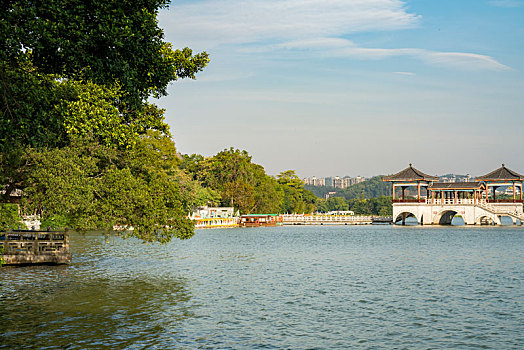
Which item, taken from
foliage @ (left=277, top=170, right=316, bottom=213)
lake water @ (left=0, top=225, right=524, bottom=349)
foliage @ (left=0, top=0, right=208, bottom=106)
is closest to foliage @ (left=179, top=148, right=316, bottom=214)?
foliage @ (left=277, top=170, right=316, bottom=213)

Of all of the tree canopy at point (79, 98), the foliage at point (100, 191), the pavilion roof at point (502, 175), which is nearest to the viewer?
the tree canopy at point (79, 98)

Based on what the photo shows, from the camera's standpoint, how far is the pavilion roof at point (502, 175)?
85.1 m

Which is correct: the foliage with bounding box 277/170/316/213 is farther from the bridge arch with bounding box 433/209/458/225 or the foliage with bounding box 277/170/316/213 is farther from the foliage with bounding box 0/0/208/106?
the foliage with bounding box 0/0/208/106

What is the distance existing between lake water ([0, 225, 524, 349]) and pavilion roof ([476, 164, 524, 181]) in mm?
51795

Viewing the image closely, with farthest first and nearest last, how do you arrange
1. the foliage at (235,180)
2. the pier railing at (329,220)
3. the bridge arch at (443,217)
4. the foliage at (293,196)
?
the foliage at (293,196)
the pier railing at (329,220)
the foliage at (235,180)
the bridge arch at (443,217)

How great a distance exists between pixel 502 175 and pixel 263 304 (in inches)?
2978

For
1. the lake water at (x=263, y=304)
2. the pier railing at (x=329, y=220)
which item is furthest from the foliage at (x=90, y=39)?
the pier railing at (x=329, y=220)

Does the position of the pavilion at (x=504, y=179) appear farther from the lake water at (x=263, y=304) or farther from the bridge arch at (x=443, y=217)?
the lake water at (x=263, y=304)

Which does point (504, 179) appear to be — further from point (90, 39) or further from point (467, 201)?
point (90, 39)

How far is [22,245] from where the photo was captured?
1206 inches

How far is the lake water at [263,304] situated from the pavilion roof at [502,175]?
170 feet

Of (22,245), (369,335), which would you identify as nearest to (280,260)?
(22,245)

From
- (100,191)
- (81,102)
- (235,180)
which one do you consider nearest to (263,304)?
(100,191)

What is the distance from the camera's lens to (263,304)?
21.7 metres
